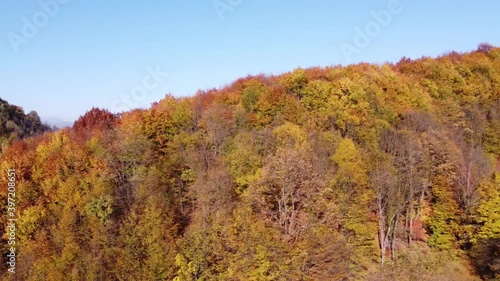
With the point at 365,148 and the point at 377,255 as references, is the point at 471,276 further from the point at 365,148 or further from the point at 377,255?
the point at 365,148

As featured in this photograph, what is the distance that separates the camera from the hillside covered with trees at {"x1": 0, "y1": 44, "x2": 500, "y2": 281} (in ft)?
94.2

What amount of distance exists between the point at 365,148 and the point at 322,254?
19473 mm

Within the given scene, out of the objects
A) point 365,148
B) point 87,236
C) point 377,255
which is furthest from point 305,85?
point 87,236

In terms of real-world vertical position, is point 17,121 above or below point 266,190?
above

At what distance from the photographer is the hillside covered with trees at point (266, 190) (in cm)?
2872

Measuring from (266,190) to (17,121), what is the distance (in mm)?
84964

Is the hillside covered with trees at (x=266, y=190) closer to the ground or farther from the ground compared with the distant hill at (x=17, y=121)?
closer to the ground

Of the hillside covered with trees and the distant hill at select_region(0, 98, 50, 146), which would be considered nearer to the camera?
the hillside covered with trees

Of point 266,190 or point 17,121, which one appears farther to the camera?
point 17,121

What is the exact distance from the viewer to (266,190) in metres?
31.5

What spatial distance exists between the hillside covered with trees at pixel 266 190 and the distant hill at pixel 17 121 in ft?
125

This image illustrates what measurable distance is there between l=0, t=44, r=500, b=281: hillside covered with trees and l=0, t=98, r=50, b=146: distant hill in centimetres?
3822

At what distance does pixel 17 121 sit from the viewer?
316 ft

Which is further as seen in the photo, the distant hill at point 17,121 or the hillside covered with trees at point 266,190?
the distant hill at point 17,121
